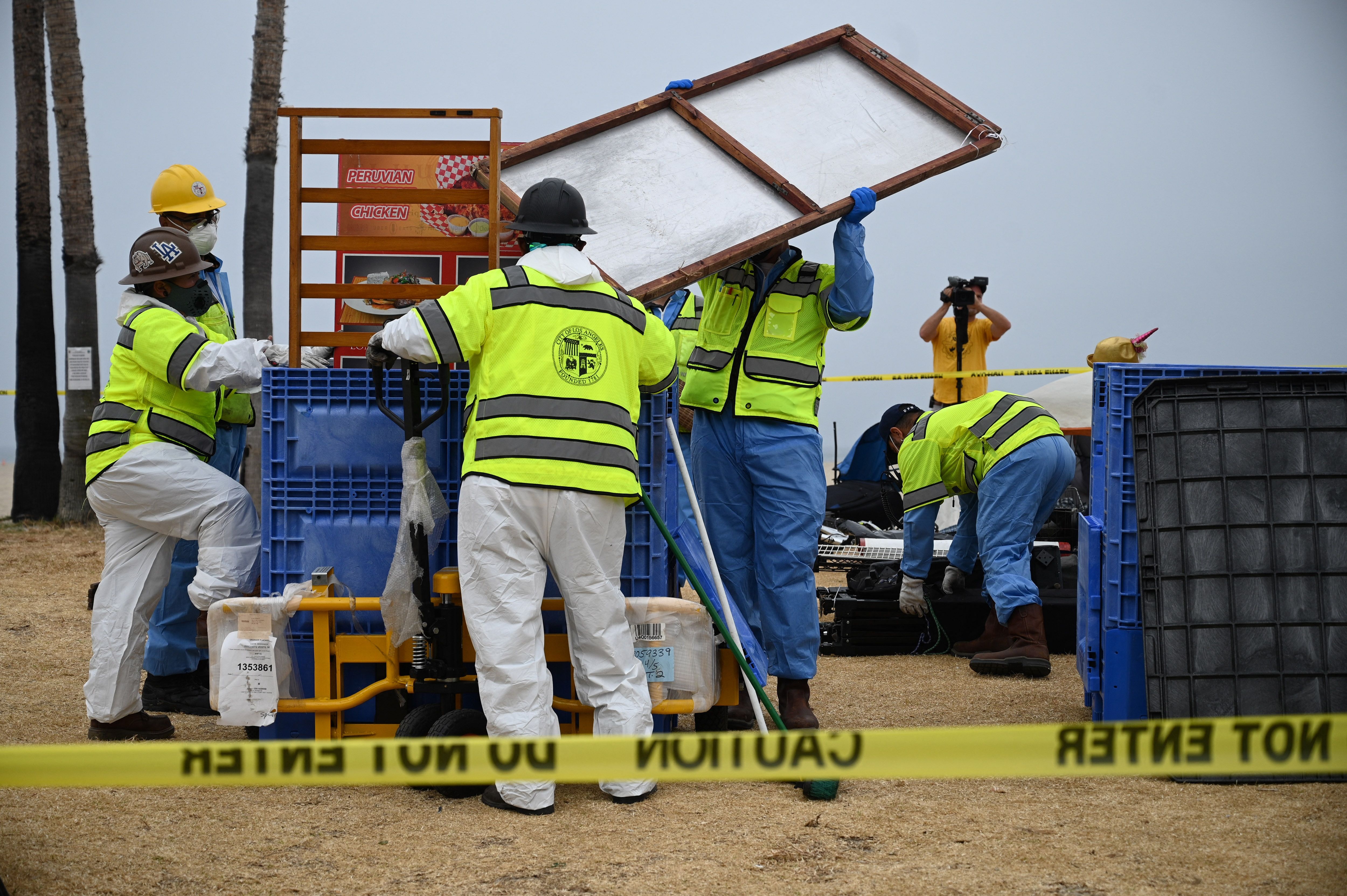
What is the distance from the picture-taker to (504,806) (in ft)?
12.8

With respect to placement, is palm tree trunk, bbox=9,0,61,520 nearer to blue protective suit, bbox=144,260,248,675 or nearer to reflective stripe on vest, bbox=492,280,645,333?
blue protective suit, bbox=144,260,248,675

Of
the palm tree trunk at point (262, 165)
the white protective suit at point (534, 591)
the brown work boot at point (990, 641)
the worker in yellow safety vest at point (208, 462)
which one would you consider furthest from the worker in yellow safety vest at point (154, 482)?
the palm tree trunk at point (262, 165)

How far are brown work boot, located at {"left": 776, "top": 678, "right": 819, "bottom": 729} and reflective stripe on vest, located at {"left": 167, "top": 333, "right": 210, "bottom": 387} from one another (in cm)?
251

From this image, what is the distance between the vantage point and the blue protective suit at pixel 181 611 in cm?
537

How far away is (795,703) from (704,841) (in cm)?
129

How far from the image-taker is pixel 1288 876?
316 centimetres

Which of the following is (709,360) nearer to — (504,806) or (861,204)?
(861,204)

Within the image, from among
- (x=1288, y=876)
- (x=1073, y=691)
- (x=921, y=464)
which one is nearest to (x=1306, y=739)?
(x=1288, y=876)

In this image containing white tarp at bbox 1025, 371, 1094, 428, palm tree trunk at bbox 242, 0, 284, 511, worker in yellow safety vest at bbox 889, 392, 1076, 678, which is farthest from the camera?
palm tree trunk at bbox 242, 0, 284, 511

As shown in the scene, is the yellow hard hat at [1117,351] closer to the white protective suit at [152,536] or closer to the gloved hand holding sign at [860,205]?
the gloved hand holding sign at [860,205]

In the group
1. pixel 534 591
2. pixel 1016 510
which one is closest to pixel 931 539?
pixel 1016 510

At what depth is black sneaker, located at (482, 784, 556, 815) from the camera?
382cm

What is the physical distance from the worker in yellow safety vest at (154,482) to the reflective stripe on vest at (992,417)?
3667 mm

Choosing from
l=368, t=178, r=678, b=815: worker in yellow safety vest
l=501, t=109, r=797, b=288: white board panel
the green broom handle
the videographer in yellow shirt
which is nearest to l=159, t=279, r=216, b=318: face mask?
l=501, t=109, r=797, b=288: white board panel
